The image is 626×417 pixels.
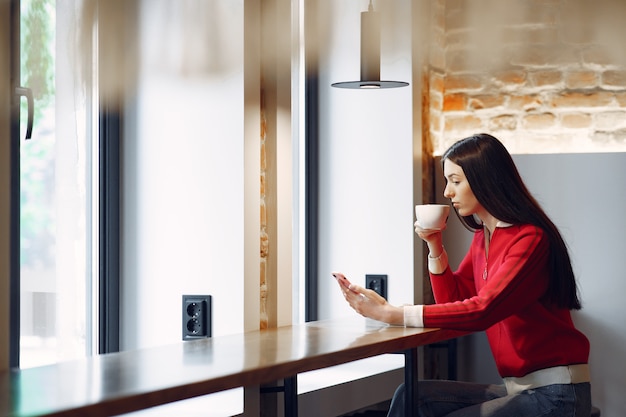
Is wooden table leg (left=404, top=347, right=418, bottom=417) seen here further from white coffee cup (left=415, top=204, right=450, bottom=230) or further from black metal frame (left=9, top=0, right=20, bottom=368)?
black metal frame (left=9, top=0, right=20, bottom=368)

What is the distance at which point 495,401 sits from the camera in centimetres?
280

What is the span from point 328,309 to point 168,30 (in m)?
1.53

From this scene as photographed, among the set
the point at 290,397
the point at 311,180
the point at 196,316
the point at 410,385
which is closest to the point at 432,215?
the point at 410,385

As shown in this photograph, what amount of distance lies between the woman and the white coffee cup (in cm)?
5

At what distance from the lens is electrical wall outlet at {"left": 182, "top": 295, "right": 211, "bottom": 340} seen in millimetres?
3205

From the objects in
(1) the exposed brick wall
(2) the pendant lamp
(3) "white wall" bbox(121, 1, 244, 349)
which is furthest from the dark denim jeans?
(1) the exposed brick wall

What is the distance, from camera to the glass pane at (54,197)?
2.85 m

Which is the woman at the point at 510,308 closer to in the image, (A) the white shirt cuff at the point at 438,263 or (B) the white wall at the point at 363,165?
(A) the white shirt cuff at the point at 438,263

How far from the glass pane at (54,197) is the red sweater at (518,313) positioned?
116 centimetres

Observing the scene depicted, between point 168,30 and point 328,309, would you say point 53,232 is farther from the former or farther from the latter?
point 328,309

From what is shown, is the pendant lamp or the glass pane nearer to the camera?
the glass pane

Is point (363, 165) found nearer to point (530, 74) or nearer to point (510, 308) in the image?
point (530, 74)

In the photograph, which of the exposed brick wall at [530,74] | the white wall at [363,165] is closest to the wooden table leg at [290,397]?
the white wall at [363,165]

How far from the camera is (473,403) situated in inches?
116
